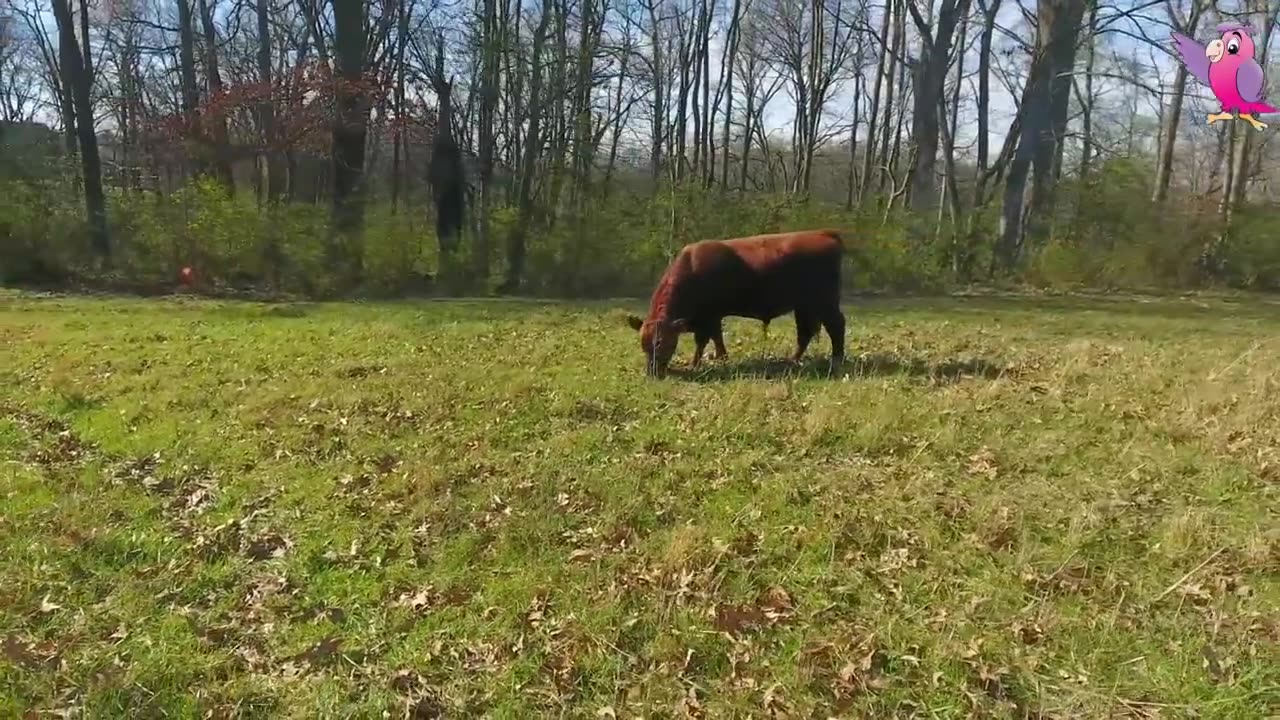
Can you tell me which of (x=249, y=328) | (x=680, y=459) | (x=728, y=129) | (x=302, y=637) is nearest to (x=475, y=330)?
(x=249, y=328)

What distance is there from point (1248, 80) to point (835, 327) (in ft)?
43.3

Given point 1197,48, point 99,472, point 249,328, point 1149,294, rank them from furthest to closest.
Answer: point 1149,294
point 1197,48
point 249,328
point 99,472

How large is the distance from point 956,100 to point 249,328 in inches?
1117

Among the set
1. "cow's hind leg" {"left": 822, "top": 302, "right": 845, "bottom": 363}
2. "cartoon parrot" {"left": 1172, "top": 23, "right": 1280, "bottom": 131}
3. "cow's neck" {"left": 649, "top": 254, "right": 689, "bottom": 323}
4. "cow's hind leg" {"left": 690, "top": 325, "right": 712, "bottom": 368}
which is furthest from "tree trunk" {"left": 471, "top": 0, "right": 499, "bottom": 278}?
"cartoon parrot" {"left": 1172, "top": 23, "right": 1280, "bottom": 131}

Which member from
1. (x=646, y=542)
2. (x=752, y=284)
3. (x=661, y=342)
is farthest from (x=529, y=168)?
(x=646, y=542)

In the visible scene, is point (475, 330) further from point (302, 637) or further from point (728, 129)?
point (728, 129)

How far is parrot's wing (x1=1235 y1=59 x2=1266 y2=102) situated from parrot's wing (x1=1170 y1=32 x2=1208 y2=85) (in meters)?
0.68

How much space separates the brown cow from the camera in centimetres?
981

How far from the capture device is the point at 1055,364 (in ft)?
32.0

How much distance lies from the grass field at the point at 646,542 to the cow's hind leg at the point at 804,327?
58 centimetres

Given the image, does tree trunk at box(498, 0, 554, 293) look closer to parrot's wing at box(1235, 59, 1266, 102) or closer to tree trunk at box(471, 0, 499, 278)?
tree trunk at box(471, 0, 499, 278)

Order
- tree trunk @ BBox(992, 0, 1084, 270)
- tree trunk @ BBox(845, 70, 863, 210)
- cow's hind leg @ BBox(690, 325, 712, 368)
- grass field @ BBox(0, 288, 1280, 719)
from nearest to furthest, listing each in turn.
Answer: grass field @ BBox(0, 288, 1280, 719) → cow's hind leg @ BBox(690, 325, 712, 368) → tree trunk @ BBox(992, 0, 1084, 270) → tree trunk @ BBox(845, 70, 863, 210)

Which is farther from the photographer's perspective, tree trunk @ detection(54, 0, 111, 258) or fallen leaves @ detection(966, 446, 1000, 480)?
tree trunk @ detection(54, 0, 111, 258)

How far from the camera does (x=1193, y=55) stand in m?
18.5
